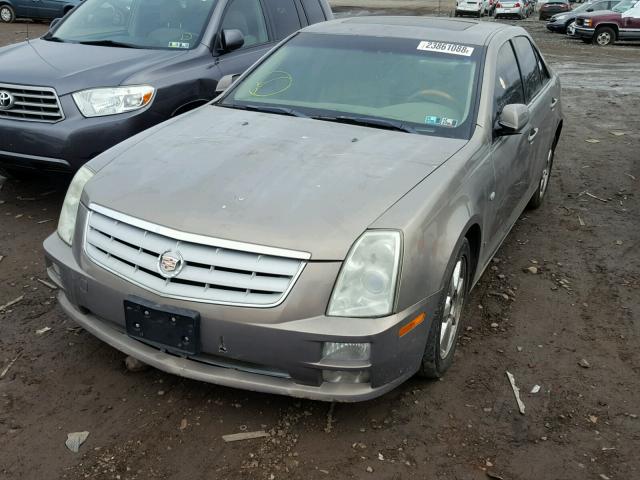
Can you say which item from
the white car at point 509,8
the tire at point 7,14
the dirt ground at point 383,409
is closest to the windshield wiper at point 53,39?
the dirt ground at point 383,409

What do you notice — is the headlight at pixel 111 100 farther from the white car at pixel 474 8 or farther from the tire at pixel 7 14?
the white car at pixel 474 8

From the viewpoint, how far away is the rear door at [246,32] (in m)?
5.96

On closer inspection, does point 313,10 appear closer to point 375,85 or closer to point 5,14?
point 375,85

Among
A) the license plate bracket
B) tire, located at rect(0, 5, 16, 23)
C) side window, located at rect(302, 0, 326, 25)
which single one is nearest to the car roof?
the license plate bracket

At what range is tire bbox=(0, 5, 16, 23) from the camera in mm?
20922

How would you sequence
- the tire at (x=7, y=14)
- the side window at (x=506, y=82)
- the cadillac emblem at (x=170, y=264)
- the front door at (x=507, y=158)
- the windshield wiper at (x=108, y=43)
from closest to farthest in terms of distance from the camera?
the cadillac emblem at (x=170, y=264) < the front door at (x=507, y=158) < the side window at (x=506, y=82) < the windshield wiper at (x=108, y=43) < the tire at (x=7, y=14)

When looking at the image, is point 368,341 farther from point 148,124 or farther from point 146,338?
point 148,124

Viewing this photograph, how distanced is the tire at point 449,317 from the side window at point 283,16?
4051mm

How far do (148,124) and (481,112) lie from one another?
2.66 metres

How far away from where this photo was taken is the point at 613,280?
4613 mm

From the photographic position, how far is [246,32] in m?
6.36

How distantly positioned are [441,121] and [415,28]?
3.06 feet

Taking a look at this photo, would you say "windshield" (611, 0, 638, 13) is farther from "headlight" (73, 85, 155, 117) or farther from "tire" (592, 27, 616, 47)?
"headlight" (73, 85, 155, 117)

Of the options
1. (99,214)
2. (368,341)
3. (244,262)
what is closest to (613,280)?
(368,341)
